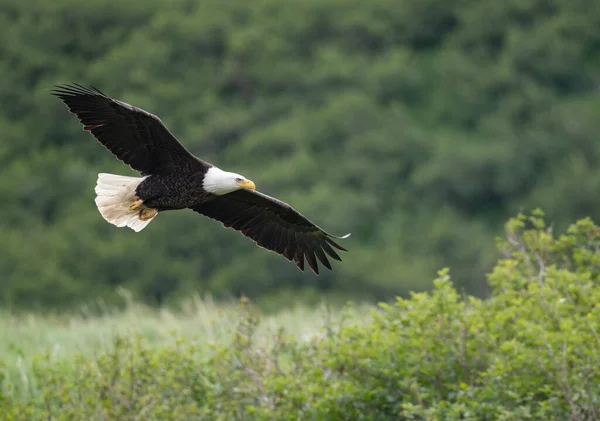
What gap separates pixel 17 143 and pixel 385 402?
34402 mm

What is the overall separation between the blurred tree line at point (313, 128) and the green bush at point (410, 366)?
19205mm

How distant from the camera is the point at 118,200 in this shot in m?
9.12

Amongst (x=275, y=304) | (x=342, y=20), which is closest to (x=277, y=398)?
(x=275, y=304)

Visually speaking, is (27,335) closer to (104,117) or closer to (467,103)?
(104,117)

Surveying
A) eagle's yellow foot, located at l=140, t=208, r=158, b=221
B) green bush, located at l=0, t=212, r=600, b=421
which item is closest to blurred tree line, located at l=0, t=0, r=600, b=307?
green bush, located at l=0, t=212, r=600, b=421

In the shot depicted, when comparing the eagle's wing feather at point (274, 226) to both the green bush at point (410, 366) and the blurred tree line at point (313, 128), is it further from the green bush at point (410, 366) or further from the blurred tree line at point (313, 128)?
the blurred tree line at point (313, 128)

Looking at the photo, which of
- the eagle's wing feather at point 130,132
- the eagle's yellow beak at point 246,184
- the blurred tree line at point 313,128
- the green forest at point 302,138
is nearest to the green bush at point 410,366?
the eagle's yellow beak at point 246,184

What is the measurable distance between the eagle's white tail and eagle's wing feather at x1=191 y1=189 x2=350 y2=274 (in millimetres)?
756

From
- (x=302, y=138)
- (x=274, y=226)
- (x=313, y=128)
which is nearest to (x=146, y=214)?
(x=274, y=226)

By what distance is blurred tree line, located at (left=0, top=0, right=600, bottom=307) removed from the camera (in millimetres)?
34375

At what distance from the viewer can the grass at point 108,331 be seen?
10.2 meters

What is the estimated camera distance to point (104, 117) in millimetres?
8633

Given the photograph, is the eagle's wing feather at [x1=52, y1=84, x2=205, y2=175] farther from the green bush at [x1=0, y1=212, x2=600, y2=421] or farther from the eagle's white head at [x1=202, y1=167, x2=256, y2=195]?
the green bush at [x1=0, y1=212, x2=600, y2=421]

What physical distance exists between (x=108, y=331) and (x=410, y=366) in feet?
12.9
